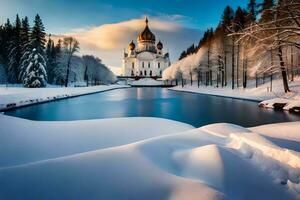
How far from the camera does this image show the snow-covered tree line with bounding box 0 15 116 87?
47812mm

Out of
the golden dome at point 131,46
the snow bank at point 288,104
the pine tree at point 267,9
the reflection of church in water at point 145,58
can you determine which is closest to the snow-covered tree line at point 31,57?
the snow bank at point 288,104

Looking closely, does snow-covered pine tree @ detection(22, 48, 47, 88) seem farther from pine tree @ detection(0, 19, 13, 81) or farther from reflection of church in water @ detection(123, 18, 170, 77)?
reflection of church in water @ detection(123, 18, 170, 77)

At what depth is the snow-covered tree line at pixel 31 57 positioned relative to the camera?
47.8 metres

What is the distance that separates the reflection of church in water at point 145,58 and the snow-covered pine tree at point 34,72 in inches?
3915

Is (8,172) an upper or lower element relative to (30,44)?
lower

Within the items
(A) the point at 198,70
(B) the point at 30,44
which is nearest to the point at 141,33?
(A) the point at 198,70

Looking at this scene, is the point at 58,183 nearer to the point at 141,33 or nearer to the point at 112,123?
the point at 112,123

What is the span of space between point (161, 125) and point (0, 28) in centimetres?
6442

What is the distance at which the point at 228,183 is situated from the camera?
4832mm

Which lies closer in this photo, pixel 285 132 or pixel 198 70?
pixel 285 132

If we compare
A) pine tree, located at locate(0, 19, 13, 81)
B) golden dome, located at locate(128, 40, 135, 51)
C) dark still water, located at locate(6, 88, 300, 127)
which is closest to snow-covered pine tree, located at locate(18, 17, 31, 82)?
pine tree, located at locate(0, 19, 13, 81)

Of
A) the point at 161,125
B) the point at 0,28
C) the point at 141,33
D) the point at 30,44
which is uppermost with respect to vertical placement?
the point at 141,33

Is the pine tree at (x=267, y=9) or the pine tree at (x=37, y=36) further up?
the pine tree at (x=37, y=36)

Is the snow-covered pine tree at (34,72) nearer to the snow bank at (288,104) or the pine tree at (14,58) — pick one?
the pine tree at (14,58)
